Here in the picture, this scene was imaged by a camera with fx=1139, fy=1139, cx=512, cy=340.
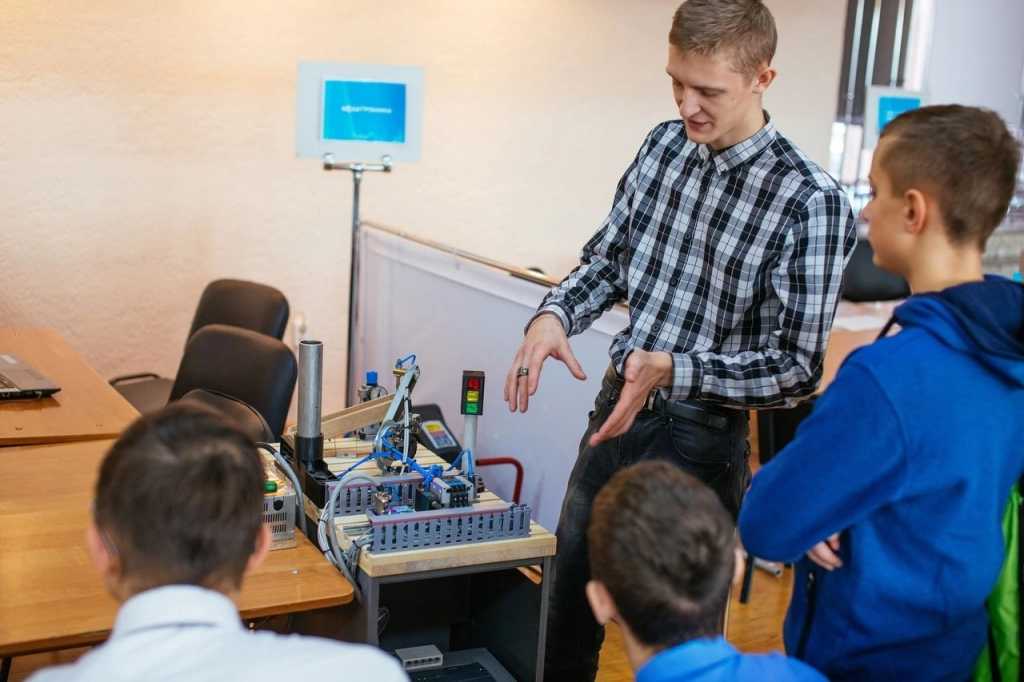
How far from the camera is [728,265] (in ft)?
6.48

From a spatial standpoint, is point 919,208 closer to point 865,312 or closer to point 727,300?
point 727,300

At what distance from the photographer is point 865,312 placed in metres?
4.95

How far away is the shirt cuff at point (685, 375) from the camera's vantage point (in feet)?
6.18

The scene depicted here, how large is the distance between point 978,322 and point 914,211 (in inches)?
6.0

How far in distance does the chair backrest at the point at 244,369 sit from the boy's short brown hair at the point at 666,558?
183 centimetres

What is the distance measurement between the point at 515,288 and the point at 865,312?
6.86ft

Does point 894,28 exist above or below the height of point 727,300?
above

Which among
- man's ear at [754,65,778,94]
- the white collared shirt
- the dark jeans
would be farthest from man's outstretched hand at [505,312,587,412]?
the white collared shirt

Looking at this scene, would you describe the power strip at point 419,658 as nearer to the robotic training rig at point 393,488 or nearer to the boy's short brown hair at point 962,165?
the robotic training rig at point 393,488

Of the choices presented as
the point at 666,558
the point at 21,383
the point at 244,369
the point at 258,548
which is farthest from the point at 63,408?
the point at 666,558

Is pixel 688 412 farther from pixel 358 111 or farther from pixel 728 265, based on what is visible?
pixel 358 111

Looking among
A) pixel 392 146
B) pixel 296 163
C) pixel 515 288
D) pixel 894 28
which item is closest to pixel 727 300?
pixel 515 288

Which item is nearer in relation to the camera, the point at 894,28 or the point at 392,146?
the point at 392,146

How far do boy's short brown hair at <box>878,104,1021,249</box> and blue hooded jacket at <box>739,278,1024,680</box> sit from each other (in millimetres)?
82
